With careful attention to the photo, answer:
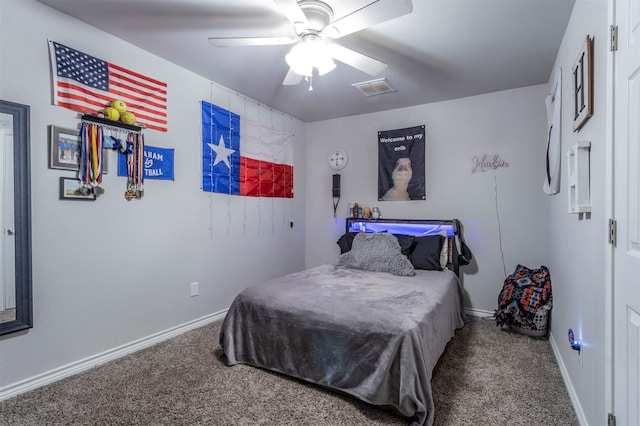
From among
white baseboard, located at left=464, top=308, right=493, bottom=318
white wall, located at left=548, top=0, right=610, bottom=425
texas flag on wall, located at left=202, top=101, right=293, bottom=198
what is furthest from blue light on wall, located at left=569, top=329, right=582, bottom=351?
texas flag on wall, located at left=202, top=101, right=293, bottom=198

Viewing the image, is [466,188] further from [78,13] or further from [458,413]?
[78,13]

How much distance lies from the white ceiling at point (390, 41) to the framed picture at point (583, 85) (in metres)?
0.53

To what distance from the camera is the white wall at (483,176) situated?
10.8ft

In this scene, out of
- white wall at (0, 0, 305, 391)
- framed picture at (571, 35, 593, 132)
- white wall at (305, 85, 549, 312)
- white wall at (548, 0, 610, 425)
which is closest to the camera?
white wall at (548, 0, 610, 425)

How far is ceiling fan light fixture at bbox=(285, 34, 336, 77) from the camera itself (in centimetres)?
197

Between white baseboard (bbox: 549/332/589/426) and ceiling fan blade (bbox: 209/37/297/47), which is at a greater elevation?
ceiling fan blade (bbox: 209/37/297/47)

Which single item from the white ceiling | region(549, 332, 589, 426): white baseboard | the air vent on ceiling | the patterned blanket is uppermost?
the white ceiling

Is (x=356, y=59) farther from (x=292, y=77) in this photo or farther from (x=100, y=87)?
(x=100, y=87)

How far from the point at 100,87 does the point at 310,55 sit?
1.60 metres

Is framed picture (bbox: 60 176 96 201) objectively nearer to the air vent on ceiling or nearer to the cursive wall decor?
the air vent on ceiling

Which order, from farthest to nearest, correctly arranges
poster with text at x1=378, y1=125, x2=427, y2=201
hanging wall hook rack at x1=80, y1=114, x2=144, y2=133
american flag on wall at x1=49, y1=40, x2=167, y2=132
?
poster with text at x1=378, y1=125, x2=427, y2=201
hanging wall hook rack at x1=80, y1=114, x2=144, y2=133
american flag on wall at x1=49, y1=40, x2=167, y2=132

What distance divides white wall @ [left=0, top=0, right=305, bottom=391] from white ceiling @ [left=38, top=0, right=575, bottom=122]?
7.3 inches

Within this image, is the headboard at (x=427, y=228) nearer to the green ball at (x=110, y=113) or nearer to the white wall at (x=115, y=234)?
the white wall at (x=115, y=234)

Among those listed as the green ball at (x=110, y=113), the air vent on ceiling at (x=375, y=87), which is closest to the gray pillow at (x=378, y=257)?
the air vent on ceiling at (x=375, y=87)
